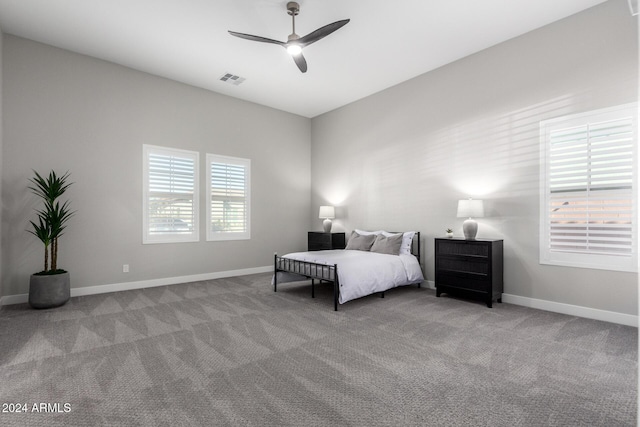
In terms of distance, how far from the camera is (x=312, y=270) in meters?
4.38

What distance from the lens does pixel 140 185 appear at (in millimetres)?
5121

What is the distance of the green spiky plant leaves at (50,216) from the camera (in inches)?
159

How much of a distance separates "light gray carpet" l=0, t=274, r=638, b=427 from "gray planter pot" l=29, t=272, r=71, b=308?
126mm

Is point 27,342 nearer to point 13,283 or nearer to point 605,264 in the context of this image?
point 13,283

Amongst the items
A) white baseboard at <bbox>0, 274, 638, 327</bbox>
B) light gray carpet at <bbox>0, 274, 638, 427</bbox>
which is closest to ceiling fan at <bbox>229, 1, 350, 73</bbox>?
light gray carpet at <bbox>0, 274, 638, 427</bbox>

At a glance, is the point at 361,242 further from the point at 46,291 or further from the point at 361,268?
the point at 46,291

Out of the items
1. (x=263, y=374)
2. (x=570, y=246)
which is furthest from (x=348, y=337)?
(x=570, y=246)

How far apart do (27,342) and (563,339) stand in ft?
16.3

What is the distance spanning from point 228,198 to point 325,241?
2.06m

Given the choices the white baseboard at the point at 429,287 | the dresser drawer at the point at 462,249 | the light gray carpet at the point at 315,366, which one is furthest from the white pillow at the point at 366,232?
the light gray carpet at the point at 315,366

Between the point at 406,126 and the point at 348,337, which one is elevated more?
the point at 406,126

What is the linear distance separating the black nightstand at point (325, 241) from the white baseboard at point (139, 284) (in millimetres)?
1197

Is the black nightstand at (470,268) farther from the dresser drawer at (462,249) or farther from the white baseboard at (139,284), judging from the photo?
the white baseboard at (139,284)

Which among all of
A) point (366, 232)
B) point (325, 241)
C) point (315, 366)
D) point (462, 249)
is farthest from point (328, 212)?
point (315, 366)
